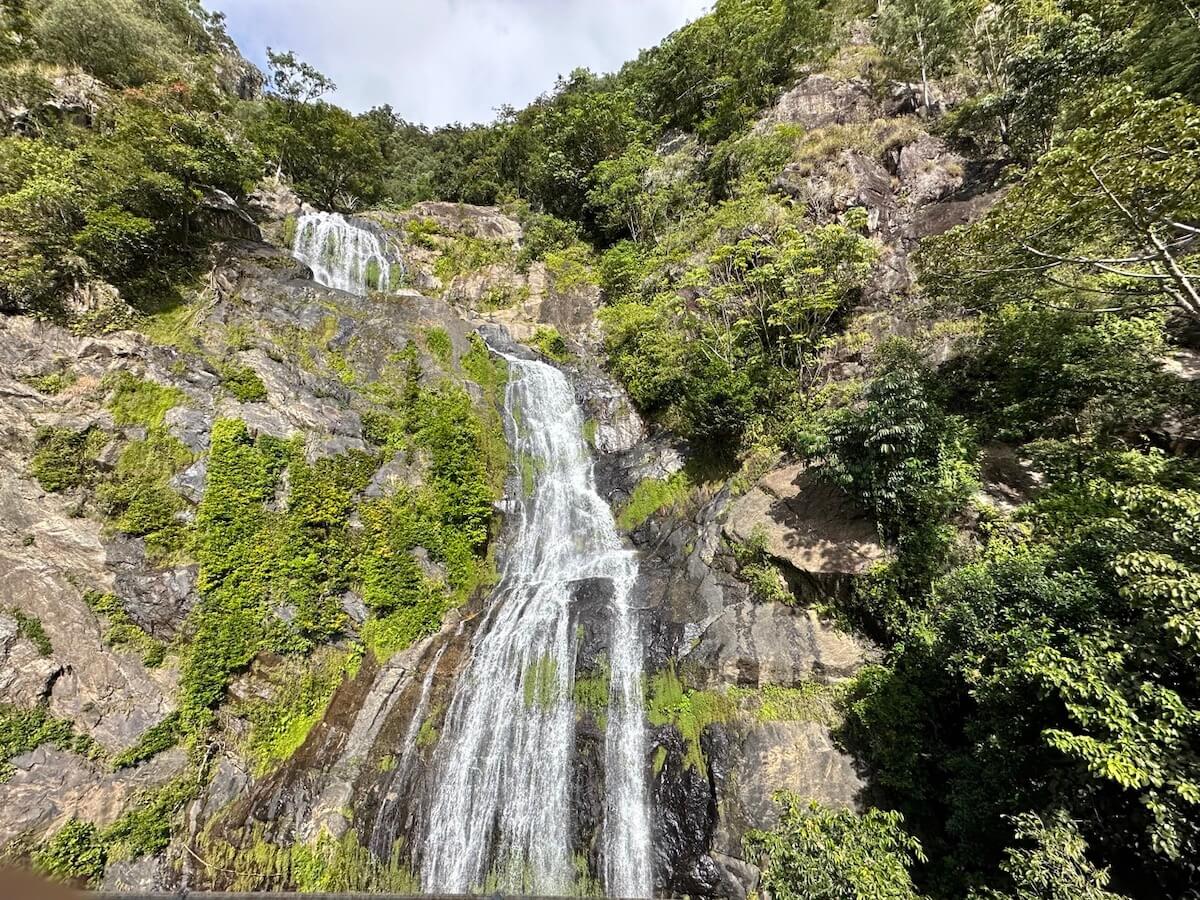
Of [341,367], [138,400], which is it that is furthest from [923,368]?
[138,400]

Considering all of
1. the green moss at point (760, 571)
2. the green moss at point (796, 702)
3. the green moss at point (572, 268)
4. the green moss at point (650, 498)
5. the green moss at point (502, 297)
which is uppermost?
the green moss at point (572, 268)

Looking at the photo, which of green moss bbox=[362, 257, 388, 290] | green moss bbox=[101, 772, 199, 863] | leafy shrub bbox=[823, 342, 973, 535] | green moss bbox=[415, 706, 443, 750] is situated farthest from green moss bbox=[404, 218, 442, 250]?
green moss bbox=[101, 772, 199, 863]

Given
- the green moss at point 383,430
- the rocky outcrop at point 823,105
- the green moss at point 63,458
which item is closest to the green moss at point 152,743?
the green moss at point 63,458

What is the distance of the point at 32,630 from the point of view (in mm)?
9453

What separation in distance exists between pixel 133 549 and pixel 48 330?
6.59 metres

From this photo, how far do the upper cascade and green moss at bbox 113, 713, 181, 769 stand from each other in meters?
18.0

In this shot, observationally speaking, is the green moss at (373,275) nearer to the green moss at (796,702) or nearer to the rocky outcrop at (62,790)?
the rocky outcrop at (62,790)

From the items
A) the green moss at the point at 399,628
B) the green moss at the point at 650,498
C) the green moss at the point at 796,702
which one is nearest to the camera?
the green moss at the point at 796,702

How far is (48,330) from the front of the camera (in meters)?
12.0

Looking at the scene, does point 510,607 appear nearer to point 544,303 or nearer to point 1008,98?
point 544,303

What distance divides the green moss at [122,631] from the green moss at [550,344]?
16.2m

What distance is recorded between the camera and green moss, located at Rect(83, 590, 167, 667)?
10.0m

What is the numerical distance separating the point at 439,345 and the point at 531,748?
1336 cm

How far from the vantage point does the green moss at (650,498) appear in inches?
582
